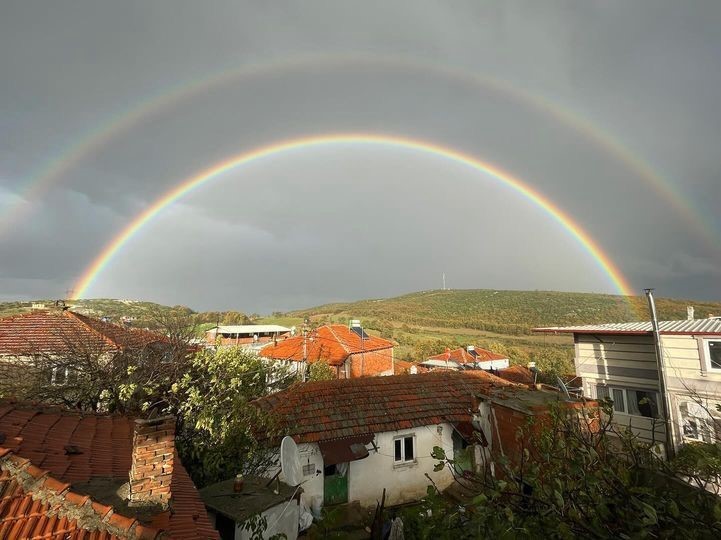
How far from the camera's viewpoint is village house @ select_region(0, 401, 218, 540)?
3641mm

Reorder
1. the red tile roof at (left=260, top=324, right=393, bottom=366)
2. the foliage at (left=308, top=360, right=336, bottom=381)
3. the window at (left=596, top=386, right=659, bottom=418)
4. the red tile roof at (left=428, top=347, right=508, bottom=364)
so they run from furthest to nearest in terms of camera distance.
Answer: the red tile roof at (left=428, top=347, right=508, bottom=364) < the red tile roof at (left=260, top=324, right=393, bottom=366) < the foliage at (left=308, top=360, right=336, bottom=381) < the window at (left=596, top=386, right=659, bottom=418)

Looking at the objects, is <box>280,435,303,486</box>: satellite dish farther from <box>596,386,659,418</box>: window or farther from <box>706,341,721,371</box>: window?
<box>706,341,721,371</box>: window

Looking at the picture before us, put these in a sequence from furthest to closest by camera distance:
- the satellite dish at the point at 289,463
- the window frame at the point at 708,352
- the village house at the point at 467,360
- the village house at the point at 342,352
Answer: the village house at the point at 467,360, the village house at the point at 342,352, the window frame at the point at 708,352, the satellite dish at the point at 289,463

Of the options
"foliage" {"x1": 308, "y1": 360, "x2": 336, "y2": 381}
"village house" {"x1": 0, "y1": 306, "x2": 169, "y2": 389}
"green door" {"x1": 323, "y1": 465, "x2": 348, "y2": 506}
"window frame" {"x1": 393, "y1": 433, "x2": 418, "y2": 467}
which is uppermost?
"village house" {"x1": 0, "y1": 306, "x2": 169, "y2": 389}

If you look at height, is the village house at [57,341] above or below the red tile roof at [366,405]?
above

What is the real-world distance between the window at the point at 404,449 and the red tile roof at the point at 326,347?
1840 cm

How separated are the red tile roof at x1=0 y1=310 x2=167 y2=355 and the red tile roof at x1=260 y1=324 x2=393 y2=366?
15632 mm

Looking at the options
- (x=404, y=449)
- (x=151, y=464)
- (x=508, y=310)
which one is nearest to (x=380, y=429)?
(x=404, y=449)

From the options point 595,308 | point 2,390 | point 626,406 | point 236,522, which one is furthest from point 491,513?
point 595,308

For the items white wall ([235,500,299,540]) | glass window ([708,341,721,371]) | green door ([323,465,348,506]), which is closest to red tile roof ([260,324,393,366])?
green door ([323,465,348,506])

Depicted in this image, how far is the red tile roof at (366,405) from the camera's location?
12469mm

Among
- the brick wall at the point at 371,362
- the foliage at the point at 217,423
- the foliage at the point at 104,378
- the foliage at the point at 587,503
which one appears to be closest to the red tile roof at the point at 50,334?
the foliage at the point at 104,378

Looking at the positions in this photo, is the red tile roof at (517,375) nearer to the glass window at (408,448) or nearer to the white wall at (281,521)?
the glass window at (408,448)

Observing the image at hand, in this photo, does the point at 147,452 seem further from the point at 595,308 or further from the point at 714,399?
the point at 595,308
